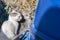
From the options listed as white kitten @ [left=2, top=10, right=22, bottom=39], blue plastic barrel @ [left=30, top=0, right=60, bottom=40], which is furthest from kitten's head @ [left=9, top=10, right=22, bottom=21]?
blue plastic barrel @ [left=30, top=0, right=60, bottom=40]

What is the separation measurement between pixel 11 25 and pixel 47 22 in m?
1.46

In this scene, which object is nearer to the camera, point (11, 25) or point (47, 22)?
point (47, 22)

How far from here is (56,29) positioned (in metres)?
2.16

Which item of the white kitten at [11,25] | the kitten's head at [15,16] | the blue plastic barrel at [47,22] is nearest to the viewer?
the blue plastic barrel at [47,22]

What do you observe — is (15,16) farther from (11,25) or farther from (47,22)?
(47,22)

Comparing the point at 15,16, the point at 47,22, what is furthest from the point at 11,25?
the point at 47,22

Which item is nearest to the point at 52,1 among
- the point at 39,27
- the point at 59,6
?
the point at 59,6

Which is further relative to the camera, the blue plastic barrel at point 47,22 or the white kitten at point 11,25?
the white kitten at point 11,25

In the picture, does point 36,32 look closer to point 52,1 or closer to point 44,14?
point 44,14

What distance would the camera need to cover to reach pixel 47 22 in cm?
223

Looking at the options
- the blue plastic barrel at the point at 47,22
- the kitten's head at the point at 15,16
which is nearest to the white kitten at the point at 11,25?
the kitten's head at the point at 15,16

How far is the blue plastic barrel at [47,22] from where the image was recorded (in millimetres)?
2119

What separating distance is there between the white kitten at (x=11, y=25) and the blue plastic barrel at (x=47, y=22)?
3.64 ft

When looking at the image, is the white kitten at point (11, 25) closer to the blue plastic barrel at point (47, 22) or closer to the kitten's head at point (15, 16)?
the kitten's head at point (15, 16)
